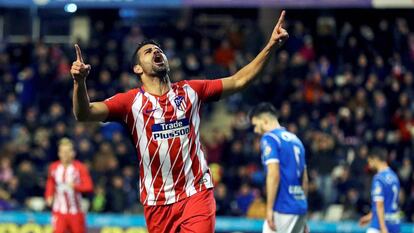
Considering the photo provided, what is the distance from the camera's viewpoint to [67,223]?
13688mm

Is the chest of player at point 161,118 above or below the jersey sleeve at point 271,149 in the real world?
above

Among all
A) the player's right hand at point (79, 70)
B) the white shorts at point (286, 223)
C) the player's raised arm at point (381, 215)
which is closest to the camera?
the player's right hand at point (79, 70)

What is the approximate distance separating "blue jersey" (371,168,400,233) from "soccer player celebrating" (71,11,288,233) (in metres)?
4.79

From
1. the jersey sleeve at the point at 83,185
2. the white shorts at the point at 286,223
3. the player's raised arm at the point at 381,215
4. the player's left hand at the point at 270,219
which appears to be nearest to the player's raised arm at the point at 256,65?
the player's left hand at the point at 270,219

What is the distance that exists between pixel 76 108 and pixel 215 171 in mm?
11056

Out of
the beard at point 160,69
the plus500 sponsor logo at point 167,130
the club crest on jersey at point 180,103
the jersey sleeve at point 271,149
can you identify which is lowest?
the jersey sleeve at point 271,149

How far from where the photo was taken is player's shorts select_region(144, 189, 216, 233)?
6.82 metres

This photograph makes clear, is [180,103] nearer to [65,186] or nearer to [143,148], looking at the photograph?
[143,148]

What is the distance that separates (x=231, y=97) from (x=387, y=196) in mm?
8505

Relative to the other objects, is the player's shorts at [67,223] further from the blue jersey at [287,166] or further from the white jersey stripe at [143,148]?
the white jersey stripe at [143,148]

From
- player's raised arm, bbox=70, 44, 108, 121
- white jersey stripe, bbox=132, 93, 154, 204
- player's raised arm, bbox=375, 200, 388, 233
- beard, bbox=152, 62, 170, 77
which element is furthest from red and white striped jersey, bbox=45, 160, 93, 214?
player's raised arm, bbox=70, 44, 108, 121

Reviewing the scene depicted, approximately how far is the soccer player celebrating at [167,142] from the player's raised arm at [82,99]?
18cm

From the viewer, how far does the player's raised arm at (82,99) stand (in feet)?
20.3

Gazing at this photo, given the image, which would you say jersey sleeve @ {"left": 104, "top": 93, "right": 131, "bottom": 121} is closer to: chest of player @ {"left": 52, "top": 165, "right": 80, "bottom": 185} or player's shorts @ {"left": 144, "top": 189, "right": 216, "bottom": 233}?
player's shorts @ {"left": 144, "top": 189, "right": 216, "bottom": 233}
